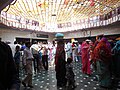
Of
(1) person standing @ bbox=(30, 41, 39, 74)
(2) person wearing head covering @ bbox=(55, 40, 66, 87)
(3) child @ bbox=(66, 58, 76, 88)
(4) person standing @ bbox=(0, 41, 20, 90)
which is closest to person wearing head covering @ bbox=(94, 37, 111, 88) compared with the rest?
(3) child @ bbox=(66, 58, 76, 88)

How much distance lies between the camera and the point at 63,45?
584 centimetres

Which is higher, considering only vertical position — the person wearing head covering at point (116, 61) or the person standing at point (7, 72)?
the person standing at point (7, 72)

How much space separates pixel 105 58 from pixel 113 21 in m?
10.5

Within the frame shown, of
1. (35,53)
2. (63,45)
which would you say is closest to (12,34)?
(35,53)

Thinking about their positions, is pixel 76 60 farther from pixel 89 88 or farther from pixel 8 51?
pixel 8 51

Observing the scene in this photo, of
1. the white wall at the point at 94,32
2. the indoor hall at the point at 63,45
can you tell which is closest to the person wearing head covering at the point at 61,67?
the indoor hall at the point at 63,45

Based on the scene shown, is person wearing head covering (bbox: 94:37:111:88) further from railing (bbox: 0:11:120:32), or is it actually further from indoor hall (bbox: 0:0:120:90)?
railing (bbox: 0:11:120:32)

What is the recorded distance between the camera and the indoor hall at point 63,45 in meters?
5.23

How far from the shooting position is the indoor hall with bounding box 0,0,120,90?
523 centimetres

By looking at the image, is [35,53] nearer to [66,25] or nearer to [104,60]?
[104,60]

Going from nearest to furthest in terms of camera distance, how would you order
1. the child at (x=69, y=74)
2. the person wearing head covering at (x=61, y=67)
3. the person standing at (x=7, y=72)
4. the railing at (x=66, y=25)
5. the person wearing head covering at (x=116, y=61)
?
the person standing at (x=7, y=72) → the child at (x=69, y=74) → the person wearing head covering at (x=61, y=67) → the person wearing head covering at (x=116, y=61) → the railing at (x=66, y=25)

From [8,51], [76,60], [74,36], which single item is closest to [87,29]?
[74,36]

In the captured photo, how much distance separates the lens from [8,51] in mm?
1438

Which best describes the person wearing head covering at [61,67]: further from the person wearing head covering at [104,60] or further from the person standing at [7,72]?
the person standing at [7,72]
